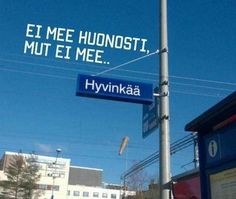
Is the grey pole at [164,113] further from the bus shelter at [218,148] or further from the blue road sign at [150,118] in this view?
the bus shelter at [218,148]

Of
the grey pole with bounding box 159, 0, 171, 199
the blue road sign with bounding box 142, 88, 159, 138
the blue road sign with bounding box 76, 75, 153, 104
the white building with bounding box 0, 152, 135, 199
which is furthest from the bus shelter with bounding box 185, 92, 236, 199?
the white building with bounding box 0, 152, 135, 199

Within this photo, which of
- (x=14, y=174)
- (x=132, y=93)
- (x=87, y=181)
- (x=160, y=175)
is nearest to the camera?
(x=160, y=175)

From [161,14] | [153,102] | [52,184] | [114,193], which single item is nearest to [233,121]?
[153,102]

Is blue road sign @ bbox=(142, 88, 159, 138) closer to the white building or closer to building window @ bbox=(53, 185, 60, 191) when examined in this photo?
the white building

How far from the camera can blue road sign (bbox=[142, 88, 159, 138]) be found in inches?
298

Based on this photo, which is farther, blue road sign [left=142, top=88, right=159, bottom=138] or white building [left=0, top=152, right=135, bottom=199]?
white building [left=0, top=152, right=135, bottom=199]

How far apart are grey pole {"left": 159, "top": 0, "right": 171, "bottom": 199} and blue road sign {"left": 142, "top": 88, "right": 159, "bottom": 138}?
0.41 ft

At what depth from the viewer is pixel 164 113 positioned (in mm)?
7512

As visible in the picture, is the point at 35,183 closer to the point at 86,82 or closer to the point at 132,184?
the point at 132,184

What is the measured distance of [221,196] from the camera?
4.43 meters

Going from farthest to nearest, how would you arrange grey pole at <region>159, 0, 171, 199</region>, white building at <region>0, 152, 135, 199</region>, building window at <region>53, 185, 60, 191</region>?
1. building window at <region>53, 185, 60, 191</region>
2. white building at <region>0, 152, 135, 199</region>
3. grey pole at <region>159, 0, 171, 199</region>

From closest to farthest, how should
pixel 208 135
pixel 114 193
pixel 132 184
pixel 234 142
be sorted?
pixel 234 142 < pixel 208 135 < pixel 132 184 < pixel 114 193

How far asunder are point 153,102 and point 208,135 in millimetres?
2997

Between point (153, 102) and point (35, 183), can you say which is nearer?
point (153, 102)
